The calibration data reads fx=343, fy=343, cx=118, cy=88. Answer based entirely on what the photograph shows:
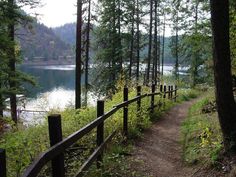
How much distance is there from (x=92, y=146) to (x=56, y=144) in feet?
11.4

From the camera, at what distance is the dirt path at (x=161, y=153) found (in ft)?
23.6

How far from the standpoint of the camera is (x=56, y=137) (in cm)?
404

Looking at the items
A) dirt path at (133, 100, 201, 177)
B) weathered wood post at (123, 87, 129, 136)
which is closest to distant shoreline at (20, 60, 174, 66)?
dirt path at (133, 100, 201, 177)

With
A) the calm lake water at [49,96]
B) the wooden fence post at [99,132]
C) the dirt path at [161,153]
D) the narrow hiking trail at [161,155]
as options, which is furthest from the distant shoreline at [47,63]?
the wooden fence post at [99,132]

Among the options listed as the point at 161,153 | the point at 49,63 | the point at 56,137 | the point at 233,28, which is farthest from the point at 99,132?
the point at 49,63


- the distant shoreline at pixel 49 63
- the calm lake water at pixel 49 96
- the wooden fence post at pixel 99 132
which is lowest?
the calm lake water at pixel 49 96

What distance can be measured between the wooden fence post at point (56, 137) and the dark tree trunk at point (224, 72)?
11.1 ft

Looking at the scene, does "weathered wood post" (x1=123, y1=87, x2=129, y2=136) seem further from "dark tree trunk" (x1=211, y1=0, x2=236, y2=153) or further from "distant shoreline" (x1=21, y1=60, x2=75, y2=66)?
"distant shoreline" (x1=21, y1=60, x2=75, y2=66)

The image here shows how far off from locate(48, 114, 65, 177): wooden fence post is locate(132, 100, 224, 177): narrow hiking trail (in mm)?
3096

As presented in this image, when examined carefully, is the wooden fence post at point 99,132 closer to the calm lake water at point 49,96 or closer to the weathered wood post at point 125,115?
the weathered wood post at point 125,115

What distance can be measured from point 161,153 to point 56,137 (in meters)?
5.15

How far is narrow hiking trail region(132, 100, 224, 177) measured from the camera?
7.14 m

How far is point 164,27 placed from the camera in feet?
202

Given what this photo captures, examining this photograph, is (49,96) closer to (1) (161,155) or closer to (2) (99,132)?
(1) (161,155)
